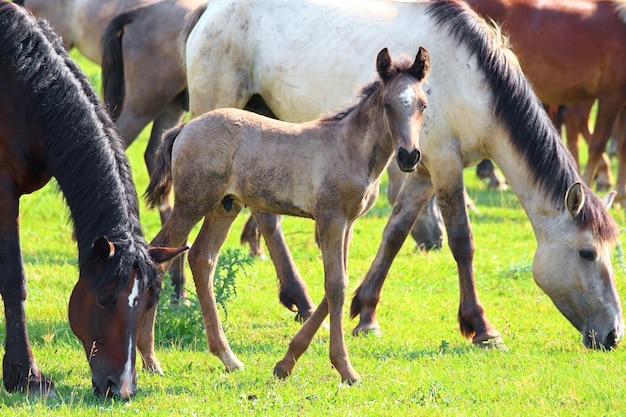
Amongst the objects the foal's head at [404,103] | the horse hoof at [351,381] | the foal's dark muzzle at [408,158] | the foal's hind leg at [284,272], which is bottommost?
the foal's hind leg at [284,272]

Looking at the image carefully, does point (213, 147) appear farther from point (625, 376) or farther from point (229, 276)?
point (625, 376)

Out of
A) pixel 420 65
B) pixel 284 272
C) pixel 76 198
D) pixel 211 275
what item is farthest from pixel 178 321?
pixel 420 65

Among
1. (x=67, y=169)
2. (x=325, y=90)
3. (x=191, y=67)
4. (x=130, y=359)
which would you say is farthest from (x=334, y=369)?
(x=191, y=67)

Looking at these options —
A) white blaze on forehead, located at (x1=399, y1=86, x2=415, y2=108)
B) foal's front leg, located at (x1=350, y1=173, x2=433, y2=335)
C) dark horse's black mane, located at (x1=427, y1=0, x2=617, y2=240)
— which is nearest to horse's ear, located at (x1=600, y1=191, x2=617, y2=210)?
dark horse's black mane, located at (x1=427, y1=0, x2=617, y2=240)

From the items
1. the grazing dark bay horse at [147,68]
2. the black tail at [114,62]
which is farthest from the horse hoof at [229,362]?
the black tail at [114,62]

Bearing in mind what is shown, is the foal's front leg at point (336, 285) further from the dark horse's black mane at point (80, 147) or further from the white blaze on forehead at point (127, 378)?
the white blaze on forehead at point (127, 378)

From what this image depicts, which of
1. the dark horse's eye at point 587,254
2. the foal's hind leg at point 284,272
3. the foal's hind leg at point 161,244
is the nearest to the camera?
the foal's hind leg at point 161,244

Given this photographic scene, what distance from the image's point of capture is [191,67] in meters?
8.27

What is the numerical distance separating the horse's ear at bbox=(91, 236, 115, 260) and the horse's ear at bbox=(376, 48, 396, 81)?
163 centimetres

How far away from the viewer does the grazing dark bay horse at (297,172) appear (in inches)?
211

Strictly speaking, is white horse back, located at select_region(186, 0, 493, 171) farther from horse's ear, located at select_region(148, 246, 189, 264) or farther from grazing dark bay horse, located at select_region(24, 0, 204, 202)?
horse's ear, located at select_region(148, 246, 189, 264)

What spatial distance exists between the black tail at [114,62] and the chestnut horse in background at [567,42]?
353cm

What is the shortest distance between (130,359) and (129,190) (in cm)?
92

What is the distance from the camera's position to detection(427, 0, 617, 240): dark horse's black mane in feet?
21.7
